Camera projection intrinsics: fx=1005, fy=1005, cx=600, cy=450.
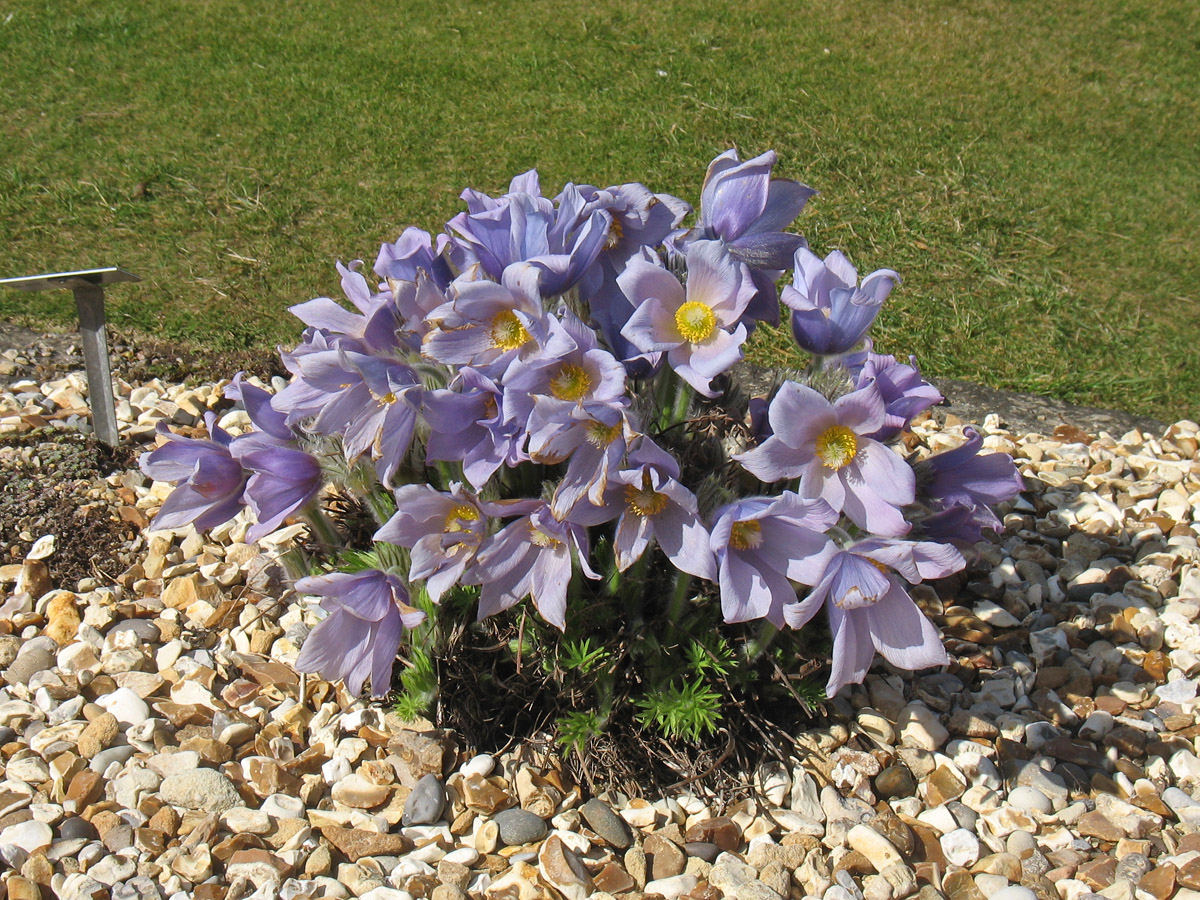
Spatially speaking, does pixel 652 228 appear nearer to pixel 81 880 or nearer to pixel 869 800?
pixel 869 800

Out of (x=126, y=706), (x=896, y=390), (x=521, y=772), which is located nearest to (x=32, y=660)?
(x=126, y=706)

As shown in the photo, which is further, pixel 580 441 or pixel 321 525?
pixel 321 525

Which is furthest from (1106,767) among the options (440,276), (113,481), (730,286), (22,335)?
(22,335)

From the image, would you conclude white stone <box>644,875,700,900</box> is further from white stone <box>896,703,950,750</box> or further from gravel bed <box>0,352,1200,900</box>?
white stone <box>896,703,950,750</box>

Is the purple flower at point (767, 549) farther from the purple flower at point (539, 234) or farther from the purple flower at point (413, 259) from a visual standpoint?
the purple flower at point (413, 259)

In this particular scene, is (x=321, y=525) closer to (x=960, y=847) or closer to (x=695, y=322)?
(x=695, y=322)
